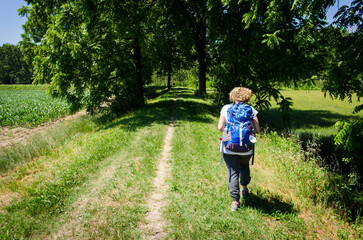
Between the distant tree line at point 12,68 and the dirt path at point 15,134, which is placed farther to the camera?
the distant tree line at point 12,68

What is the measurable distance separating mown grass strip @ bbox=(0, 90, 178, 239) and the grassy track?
22 mm

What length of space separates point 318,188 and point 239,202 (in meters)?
2.15

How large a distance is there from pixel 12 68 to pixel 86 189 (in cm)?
12075

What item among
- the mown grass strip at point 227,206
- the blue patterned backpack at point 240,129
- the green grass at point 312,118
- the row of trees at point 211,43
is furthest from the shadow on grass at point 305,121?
the blue patterned backpack at point 240,129

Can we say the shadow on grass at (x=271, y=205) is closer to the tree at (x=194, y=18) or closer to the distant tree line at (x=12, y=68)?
the tree at (x=194, y=18)

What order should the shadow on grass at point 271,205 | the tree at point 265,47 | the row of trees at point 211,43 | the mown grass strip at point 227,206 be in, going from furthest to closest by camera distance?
the tree at point 265,47 → the row of trees at point 211,43 → the shadow on grass at point 271,205 → the mown grass strip at point 227,206

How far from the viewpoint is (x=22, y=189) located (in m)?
5.30

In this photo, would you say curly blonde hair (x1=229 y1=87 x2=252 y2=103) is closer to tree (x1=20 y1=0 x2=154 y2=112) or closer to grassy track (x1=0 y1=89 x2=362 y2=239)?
grassy track (x1=0 y1=89 x2=362 y2=239)

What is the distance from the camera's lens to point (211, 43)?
13.3 metres

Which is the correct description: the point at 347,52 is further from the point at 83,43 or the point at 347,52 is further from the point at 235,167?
the point at 83,43

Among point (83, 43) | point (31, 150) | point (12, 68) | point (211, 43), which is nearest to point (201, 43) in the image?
point (211, 43)

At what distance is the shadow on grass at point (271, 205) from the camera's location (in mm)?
3896

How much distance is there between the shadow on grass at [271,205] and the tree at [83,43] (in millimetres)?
10465

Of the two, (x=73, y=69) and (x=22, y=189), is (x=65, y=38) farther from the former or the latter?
(x=22, y=189)
